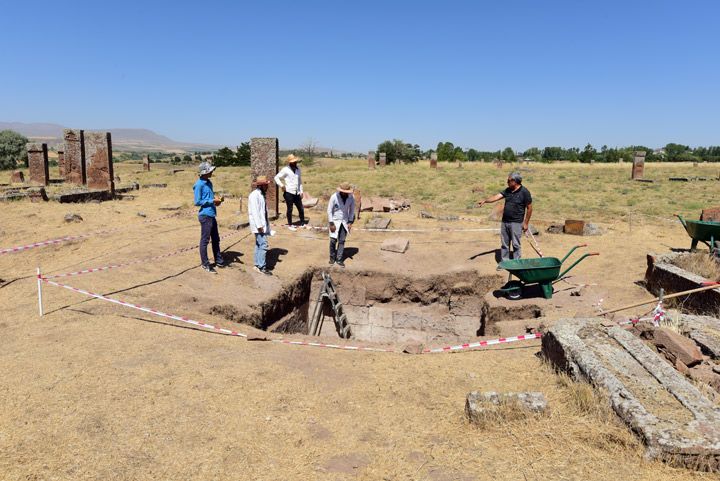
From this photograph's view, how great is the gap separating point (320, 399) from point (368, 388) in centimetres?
50

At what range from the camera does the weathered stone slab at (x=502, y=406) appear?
3.71m

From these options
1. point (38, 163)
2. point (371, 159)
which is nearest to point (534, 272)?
point (38, 163)

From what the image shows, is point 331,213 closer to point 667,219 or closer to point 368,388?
point 368,388

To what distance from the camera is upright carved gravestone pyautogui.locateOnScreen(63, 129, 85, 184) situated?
1753cm

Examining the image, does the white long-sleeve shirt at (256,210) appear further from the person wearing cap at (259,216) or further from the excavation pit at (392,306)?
the excavation pit at (392,306)

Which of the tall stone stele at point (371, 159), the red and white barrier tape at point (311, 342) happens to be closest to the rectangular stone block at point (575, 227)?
the red and white barrier tape at point (311, 342)

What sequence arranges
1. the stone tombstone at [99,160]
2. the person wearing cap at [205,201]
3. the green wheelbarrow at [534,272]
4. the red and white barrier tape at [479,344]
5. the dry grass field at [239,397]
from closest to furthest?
the dry grass field at [239,397]
the red and white barrier tape at [479,344]
the green wheelbarrow at [534,272]
the person wearing cap at [205,201]
the stone tombstone at [99,160]

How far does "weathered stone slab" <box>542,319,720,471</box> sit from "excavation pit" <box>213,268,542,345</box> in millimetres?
4053

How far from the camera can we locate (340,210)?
913 cm

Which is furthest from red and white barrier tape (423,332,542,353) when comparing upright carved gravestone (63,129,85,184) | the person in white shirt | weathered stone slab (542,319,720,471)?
upright carved gravestone (63,129,85,184)

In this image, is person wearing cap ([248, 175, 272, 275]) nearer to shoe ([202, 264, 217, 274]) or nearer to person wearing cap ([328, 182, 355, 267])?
shoe ([202, 264, 217, 274])

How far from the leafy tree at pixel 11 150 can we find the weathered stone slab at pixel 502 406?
148ft

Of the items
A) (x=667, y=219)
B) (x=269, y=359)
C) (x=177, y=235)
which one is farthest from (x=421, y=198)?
(x=269, y=359)

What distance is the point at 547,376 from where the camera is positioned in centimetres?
462
